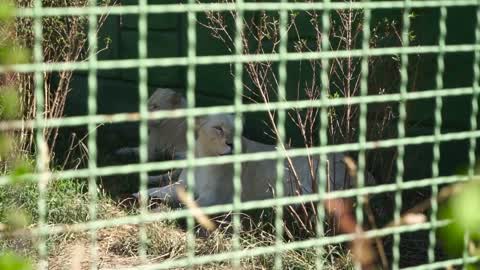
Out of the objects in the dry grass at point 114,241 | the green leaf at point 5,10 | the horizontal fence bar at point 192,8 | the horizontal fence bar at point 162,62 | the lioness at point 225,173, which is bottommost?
the dry grass at point 114,241

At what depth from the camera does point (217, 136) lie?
5.14m

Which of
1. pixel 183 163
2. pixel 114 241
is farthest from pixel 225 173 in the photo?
pixel 183 163

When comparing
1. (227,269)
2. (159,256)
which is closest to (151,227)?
(159,256)

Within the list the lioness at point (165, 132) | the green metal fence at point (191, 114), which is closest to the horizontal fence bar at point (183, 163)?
the green metal fence at point (191, 114)

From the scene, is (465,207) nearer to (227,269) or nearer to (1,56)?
(1,56)

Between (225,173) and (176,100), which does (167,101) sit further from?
(225,173)

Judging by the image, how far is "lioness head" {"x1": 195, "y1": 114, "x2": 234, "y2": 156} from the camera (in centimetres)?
513

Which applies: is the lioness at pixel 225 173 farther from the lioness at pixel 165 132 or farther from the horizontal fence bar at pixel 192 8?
the horizontal fence bar at pixel 192 8

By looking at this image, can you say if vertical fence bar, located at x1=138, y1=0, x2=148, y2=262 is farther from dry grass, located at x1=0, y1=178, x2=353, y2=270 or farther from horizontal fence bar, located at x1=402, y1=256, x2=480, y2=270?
dry grass, located at x1=0, y1=178, x2=353, y2=270

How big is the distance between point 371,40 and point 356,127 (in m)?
0.50

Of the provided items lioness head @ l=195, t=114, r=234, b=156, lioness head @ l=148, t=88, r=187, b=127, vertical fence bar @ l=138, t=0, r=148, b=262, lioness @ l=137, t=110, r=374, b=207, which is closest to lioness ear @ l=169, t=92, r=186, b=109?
lioness head @ l=148, t=88, r=187, b=127

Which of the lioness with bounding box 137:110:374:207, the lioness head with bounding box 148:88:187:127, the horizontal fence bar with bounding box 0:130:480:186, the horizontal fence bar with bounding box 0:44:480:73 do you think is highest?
the horizontal fence bar with bounding box 0:44:480:73

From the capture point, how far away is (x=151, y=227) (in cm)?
450

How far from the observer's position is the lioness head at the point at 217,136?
5129mm
